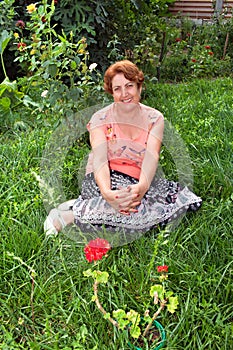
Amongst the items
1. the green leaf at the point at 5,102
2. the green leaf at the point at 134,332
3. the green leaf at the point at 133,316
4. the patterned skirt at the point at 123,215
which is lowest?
the green leaf at the point at 5,102

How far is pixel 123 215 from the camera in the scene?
2.45 metres

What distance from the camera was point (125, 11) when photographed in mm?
4883

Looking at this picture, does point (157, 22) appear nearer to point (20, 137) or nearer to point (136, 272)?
point (20, 137)

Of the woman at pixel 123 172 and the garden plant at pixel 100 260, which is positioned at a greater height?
the woman at pixel 123 172

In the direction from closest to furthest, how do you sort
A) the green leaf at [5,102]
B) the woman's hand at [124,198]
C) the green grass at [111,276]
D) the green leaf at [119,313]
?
1. the green leaf at [119,313]
2. the green grass at [111,276]
3. the woman's hand at [124,198]
4. the green leaf at [5,102]

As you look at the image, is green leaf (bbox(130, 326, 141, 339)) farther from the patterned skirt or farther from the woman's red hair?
the woman's red hair

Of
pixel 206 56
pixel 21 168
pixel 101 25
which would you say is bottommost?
pixel 206 56

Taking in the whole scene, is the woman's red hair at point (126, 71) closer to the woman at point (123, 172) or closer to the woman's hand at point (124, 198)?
the woman at point (123, 172)

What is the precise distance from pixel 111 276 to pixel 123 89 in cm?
82

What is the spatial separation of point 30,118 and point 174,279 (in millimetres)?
2486

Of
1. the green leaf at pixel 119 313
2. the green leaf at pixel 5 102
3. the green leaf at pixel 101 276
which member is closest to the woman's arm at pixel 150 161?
the green leaf at pixel 101 276

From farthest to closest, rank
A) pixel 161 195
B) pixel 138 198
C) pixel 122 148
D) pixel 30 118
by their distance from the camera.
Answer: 1. pixel 30 118
2. pixel 161 195
3. pixel 122 148
4. pixel 138 198

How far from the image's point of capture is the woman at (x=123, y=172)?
2223mm

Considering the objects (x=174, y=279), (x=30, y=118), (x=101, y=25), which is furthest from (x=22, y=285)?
(x=101, y=25)
